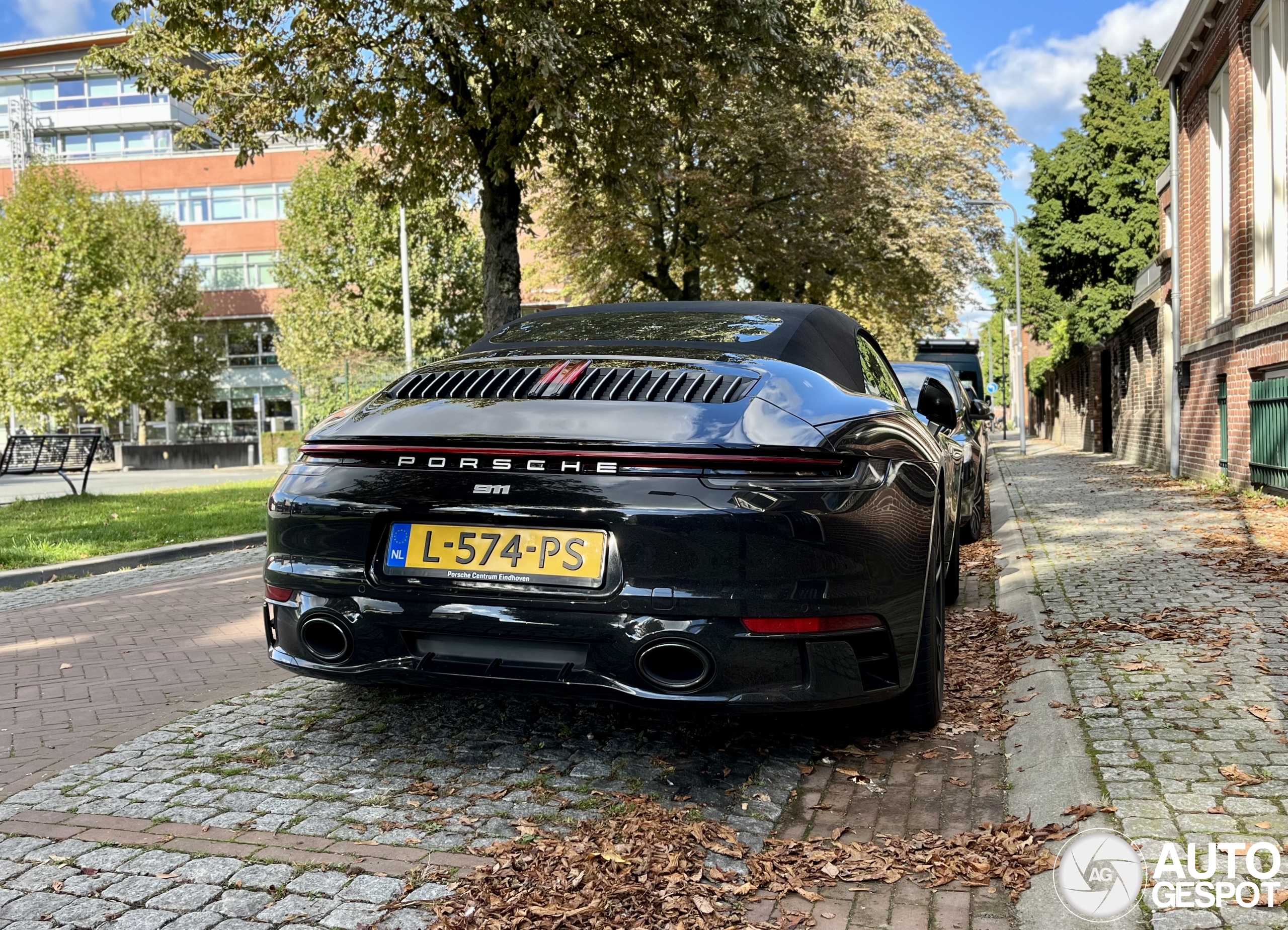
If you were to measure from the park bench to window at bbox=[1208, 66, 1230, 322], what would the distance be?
16.0 m

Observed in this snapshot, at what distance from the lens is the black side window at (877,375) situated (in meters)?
4.26

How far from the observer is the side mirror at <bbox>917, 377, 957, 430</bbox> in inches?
206

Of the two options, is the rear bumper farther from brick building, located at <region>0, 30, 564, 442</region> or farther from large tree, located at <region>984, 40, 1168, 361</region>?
brick building, located at <region>0, 30, 564, 442</region>

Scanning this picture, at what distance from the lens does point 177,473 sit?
112 feet

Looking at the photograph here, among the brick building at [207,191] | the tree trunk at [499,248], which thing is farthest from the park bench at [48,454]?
the brick building at [207,191]

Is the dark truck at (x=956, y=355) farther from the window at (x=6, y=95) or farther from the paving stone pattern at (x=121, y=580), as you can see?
the window at (x=6, y=95)

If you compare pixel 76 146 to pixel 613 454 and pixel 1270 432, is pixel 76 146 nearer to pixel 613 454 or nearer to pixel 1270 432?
pixel 1270 432

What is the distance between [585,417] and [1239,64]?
42.5 ft

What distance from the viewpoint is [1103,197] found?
91.1ft

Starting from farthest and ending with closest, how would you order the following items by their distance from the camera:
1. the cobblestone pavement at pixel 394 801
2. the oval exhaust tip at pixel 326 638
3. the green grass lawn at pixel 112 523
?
the green grass lawn at pixel 112 523 → the oval exhaust tip at pixel 326 638 → the cobblestone pavement at pixel 394 801

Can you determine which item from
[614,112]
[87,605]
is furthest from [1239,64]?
[87,605]

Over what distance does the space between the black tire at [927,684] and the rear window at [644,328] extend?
3.54 ft

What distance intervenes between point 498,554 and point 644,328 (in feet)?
4.12

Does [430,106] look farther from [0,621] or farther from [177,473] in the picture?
[177,473]
